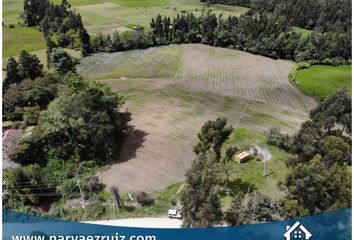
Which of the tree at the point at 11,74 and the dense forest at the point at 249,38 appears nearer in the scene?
the tree at the point at 11,74

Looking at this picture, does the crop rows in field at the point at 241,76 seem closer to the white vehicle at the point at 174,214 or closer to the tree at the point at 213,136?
the tree at the point at 213,136

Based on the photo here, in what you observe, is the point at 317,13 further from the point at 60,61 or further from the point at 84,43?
the point at 60,61

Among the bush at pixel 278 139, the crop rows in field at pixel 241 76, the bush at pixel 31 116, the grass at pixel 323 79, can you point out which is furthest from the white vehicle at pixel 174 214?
the grass at pixel 323 79

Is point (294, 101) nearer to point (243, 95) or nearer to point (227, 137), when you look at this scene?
point (243, 95)

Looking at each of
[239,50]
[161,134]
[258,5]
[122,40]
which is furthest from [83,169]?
[258,5]

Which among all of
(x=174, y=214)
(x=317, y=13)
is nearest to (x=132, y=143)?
(x=174, y=214)

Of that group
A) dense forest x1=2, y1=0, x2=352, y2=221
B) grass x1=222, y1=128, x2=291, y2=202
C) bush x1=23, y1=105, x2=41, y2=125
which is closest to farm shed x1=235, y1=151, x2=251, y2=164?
grass x1=222, y1=128, x2=291, y2=202
